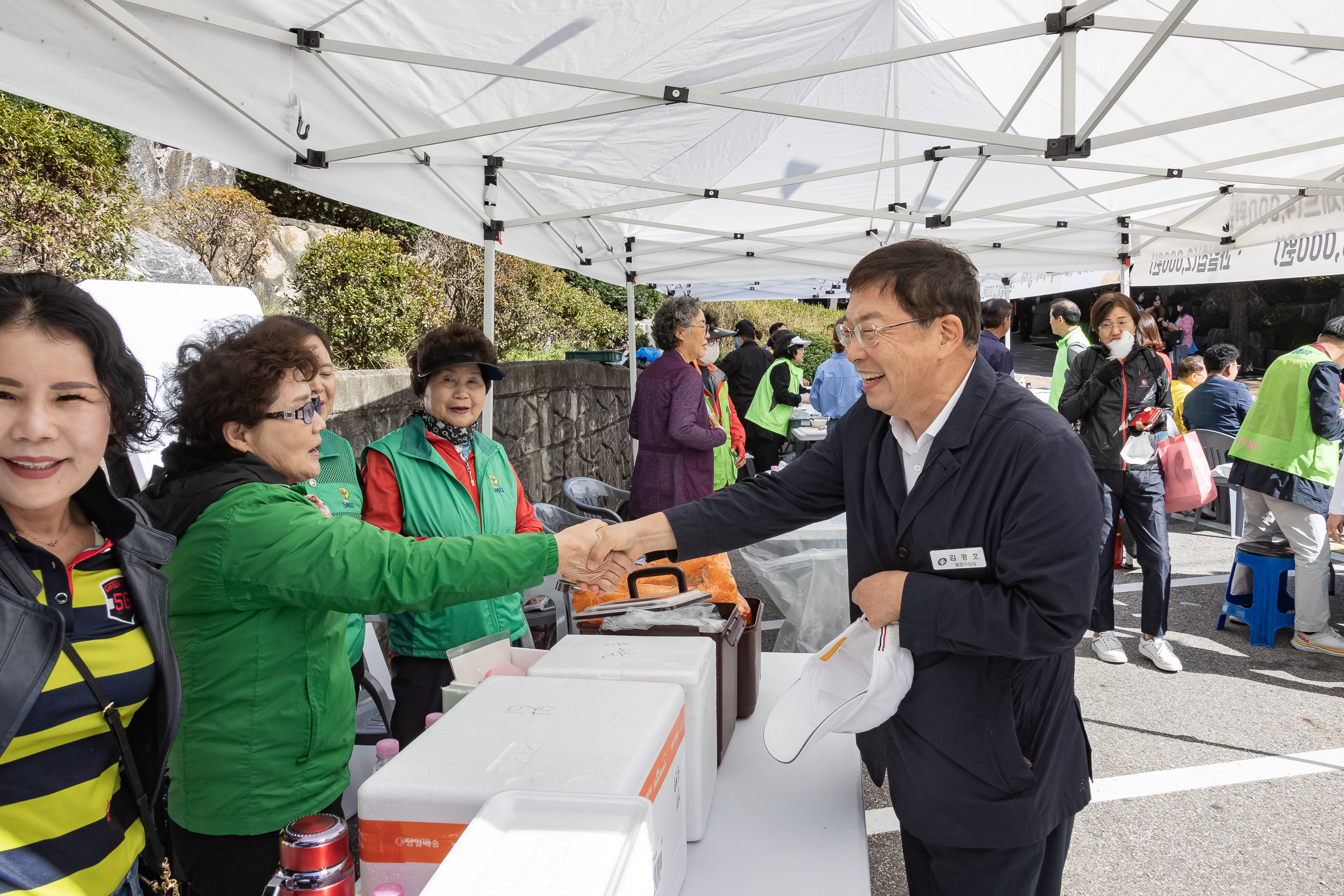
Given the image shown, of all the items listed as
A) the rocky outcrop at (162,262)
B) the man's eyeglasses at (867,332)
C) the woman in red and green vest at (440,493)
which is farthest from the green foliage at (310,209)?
Result: the man's eyeglasses at (867,332)

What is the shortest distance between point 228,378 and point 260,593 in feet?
1.47

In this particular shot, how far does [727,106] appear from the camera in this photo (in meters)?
→ 3.08

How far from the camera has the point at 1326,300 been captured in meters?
22.7

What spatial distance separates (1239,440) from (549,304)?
8.25m

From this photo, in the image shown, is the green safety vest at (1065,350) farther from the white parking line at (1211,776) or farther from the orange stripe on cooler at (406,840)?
the orange stripe on cooler at (406,840)

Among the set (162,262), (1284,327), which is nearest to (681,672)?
(162,262)

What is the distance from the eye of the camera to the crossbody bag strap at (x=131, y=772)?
1158 millimetres

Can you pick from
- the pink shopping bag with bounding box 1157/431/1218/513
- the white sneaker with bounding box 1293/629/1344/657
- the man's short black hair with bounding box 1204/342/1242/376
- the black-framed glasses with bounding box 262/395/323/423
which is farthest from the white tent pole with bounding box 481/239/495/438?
the man's short black hair with bounding box 1204/342/1242/376

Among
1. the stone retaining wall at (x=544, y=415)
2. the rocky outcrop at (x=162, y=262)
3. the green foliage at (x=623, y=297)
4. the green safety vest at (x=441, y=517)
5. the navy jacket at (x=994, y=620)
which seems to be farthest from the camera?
the green foliage at (x=623, y=297)

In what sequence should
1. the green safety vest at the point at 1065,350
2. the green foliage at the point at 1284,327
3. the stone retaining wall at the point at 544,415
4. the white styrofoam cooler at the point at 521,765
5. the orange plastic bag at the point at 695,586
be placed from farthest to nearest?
the green foliage at the point at 1284,327 → the green safety vest at the point at 1065,350 → the stone retaining wall at the point at 544,415 → the orange plastic bag at the point at 695,586 → the white styrofoam cooler at the point at 521,765

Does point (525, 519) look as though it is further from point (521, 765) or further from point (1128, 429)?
point (1128, 429)

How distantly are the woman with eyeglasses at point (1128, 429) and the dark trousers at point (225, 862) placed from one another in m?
4.13

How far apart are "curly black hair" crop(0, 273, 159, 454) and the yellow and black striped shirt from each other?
0.20m

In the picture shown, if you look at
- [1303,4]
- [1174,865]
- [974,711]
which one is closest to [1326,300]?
[1303,4]
